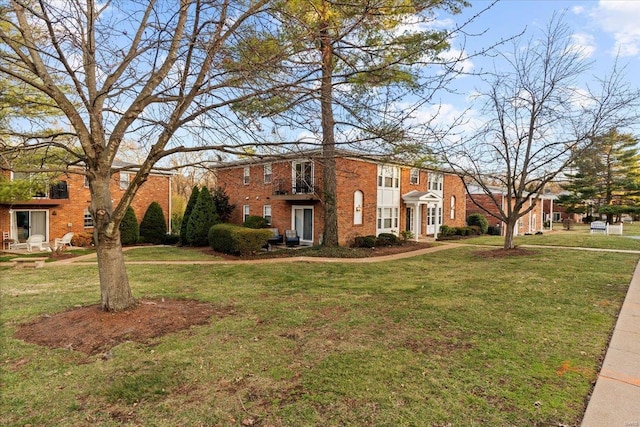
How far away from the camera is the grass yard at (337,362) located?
3168 mm

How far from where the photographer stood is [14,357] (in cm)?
440

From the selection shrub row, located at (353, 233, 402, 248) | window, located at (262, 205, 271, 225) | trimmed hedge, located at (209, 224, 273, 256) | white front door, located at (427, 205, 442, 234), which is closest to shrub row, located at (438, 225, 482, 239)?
white front door, located at (427, 205, 442, 234)

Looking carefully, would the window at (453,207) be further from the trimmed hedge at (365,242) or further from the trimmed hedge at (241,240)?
the trimmed hedge at (241,240)

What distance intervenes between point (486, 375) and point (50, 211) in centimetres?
2287

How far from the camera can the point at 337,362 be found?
4168 millimetres

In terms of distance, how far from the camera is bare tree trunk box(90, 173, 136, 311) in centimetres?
533

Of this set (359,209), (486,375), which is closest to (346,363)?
(486,375)

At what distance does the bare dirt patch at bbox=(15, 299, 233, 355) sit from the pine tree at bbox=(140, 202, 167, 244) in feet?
53.9

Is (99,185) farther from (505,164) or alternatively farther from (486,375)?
(505,164)

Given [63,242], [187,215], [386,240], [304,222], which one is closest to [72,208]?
[63,242]

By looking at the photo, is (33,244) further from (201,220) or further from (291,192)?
(291,192)

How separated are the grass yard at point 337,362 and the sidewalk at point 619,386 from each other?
109mm

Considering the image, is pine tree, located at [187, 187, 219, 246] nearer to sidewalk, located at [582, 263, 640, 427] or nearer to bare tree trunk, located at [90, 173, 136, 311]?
bare tree trunk, located at [90, 173, 136, 311]

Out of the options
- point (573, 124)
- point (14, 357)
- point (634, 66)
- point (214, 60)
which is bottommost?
point (14, 357)
